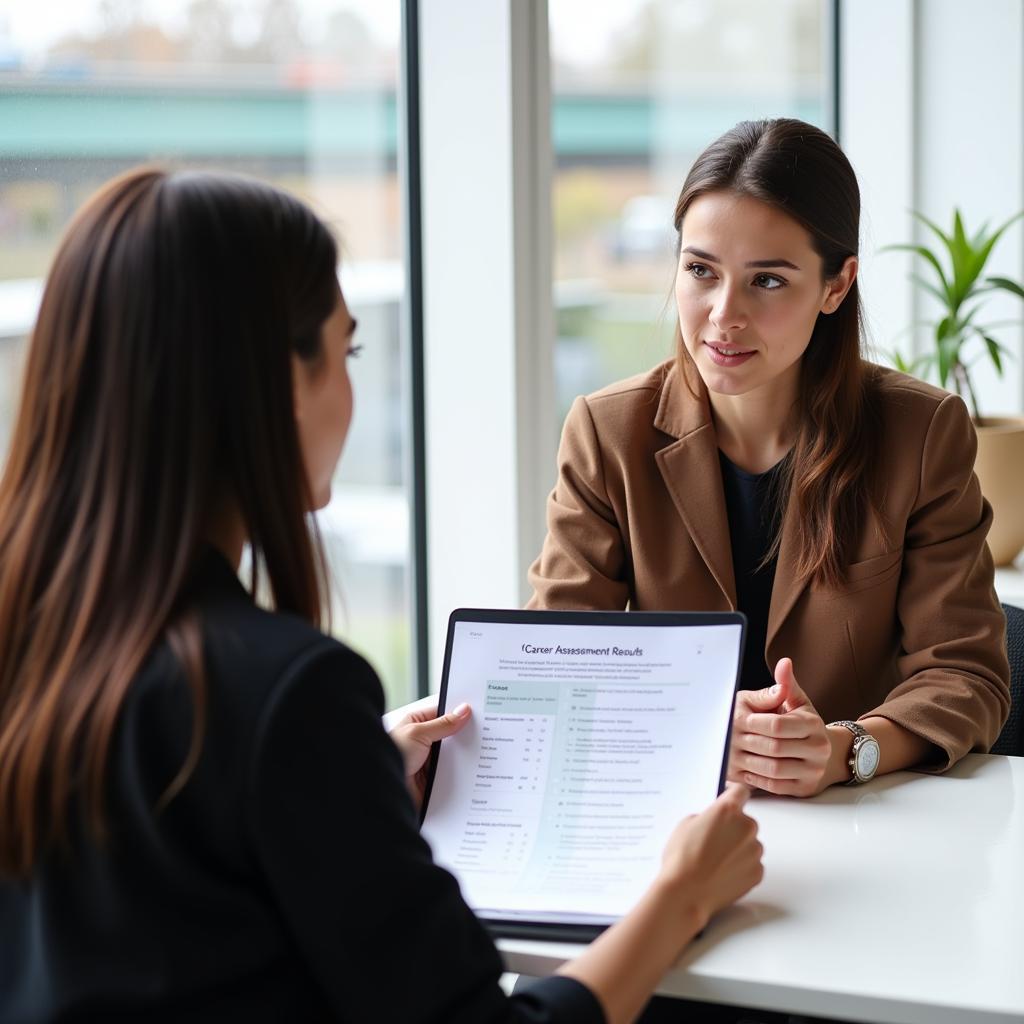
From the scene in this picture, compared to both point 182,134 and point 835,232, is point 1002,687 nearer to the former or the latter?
Answer: point 835,232

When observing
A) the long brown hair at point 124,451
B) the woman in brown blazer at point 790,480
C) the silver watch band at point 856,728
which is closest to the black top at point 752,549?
the woman in brown blazer at point 790,480

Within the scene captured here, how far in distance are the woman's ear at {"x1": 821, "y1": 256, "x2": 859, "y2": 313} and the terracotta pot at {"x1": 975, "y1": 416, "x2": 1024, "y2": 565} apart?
38.4 inches

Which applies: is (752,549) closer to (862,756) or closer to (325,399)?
(862,756)

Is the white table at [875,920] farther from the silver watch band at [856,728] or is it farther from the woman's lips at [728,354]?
the woman's lips at [728,354]

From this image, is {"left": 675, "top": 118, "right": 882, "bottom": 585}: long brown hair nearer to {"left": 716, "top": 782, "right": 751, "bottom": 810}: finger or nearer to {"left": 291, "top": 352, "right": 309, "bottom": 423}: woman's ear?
{"left": 716, "top": 782, "right": 751, "bottom": 810}: finger

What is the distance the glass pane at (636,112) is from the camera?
10.9 ft

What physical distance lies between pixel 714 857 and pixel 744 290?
90 centimetres

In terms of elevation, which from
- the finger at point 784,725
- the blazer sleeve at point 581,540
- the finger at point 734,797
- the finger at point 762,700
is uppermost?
the blazer sleeve at point 581,540

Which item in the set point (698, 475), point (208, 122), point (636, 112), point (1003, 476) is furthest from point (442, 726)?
point (636, 112)

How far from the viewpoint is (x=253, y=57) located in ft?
8.04

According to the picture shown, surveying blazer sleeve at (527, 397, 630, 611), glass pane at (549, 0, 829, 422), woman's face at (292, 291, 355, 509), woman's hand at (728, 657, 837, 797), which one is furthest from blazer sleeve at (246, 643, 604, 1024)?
glass pane at (549, 0, 829, 422)

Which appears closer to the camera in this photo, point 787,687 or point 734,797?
point 734,797

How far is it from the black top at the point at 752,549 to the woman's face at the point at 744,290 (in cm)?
15

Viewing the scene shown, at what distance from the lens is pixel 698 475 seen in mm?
1933
